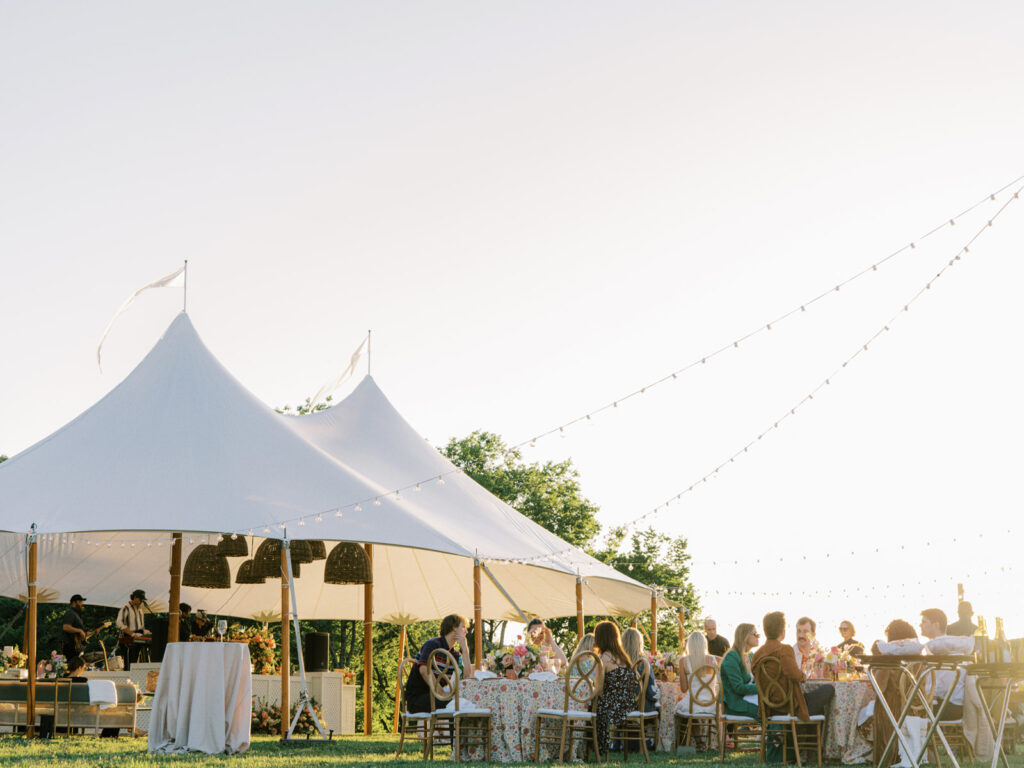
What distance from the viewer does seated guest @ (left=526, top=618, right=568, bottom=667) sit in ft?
32.1

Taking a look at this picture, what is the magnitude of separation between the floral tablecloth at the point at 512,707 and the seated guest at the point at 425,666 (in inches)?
11.0

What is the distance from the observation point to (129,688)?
12.2 meters

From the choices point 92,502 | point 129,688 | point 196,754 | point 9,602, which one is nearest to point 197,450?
point 92,502

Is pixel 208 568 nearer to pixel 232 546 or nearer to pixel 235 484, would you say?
pixel 232 546

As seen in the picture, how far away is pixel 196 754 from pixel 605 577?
5.90 metres

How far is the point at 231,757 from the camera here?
8.76 metres

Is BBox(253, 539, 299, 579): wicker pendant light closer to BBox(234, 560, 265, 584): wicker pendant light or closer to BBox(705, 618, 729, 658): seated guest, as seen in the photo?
BBox(234, 560, 265, 584): wicker pendant light

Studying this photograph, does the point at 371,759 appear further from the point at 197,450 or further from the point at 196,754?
the point at 197,450

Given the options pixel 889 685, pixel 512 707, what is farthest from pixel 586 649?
pixel 889 685

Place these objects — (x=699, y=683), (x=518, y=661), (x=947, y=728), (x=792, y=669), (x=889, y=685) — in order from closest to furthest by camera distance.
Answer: (x=889, y=685), (x=792, y=669), (x=947, y=728), (x=518, y=661), (x=699, y=683)

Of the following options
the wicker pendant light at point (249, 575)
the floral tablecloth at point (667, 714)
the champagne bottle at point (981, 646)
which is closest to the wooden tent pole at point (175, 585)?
the wicker pendant light at point (249, 575)

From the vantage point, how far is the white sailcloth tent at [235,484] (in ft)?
36.0

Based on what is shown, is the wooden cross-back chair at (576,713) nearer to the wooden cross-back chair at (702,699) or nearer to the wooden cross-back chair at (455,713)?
the wooden cross-back chair at (455,713)

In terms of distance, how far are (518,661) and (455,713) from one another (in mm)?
968
